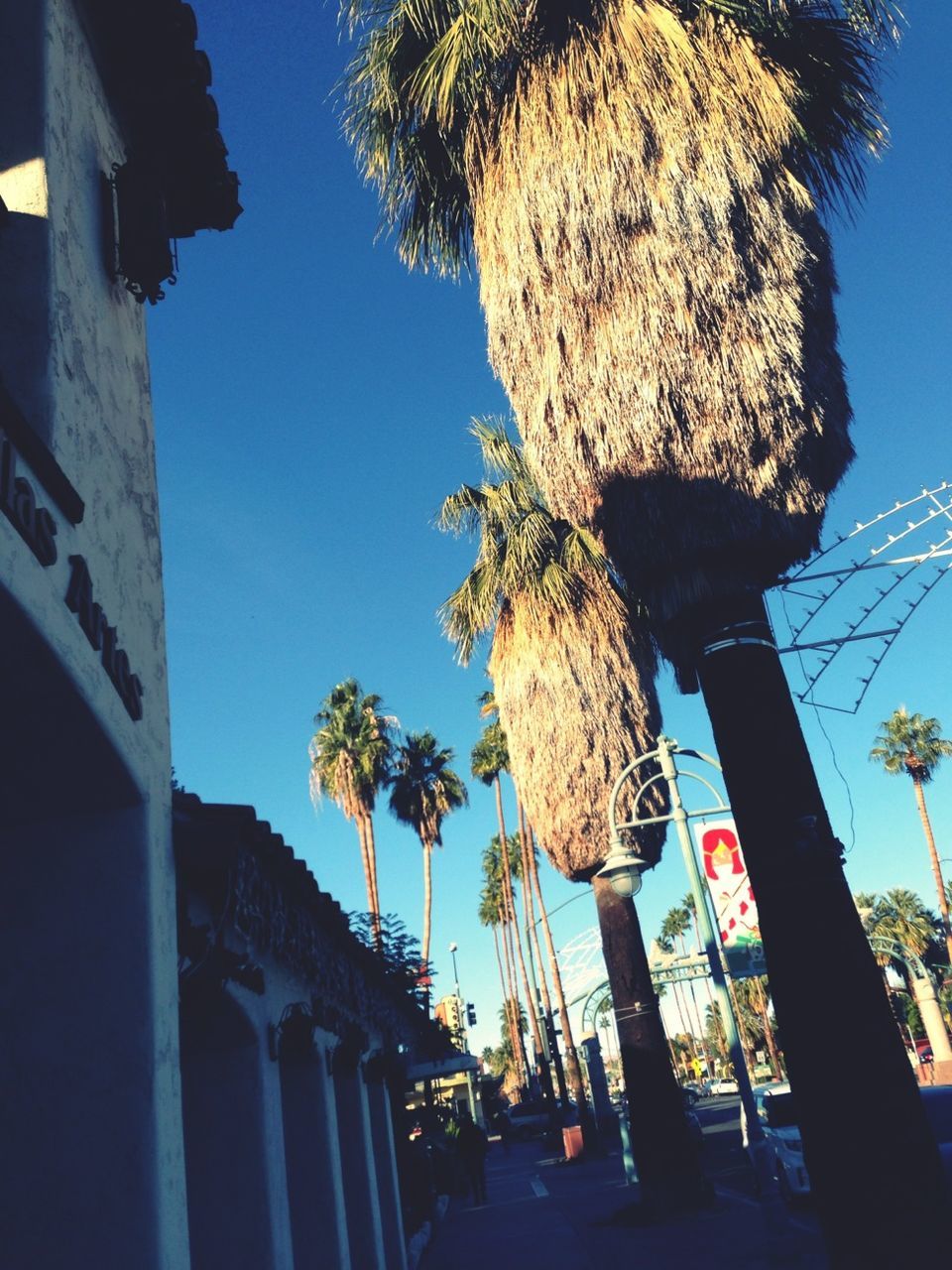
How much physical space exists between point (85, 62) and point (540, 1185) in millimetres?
23838

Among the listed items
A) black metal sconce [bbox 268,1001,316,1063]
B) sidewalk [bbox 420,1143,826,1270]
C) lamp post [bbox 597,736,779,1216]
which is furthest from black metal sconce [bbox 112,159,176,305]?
sidewalk [bbox 420,1143,826,1270]

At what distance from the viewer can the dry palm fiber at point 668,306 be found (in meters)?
7.41

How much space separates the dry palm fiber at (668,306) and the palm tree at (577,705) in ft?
27.1

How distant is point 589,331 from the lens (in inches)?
316

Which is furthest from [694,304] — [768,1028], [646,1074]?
[768,1028]

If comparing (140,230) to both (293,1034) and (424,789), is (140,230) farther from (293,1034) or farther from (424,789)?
(424,789)

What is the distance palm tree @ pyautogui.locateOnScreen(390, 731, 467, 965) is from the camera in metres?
38.8

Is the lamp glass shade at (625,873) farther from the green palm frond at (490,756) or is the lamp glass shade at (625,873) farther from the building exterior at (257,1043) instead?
the green palm frond at (490,756)

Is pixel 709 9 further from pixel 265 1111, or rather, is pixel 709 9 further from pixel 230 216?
pixel 265 1111

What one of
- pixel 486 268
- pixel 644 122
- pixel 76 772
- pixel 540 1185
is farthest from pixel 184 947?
pixel 540 1185

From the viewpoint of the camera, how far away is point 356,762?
116ft

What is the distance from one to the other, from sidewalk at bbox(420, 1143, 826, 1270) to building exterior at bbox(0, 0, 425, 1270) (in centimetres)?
649

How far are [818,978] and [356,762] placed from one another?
97.9 ft

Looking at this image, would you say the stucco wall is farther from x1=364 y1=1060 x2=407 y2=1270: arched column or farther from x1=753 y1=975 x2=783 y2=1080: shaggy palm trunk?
x1=753 y1=975 x2=783 y2=1080: shaggy palm trunk
